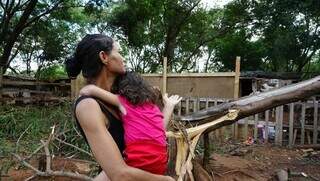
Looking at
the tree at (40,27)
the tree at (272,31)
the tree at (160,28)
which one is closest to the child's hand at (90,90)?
the tree at (272,31)

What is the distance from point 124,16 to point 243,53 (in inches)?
321

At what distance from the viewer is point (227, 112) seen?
4965 mm

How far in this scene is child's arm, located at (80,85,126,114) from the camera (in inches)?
75.0

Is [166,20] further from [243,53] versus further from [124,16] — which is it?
[243,53]

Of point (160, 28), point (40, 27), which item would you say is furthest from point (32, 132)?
point (160, 28)

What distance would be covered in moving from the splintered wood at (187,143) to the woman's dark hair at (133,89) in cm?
159

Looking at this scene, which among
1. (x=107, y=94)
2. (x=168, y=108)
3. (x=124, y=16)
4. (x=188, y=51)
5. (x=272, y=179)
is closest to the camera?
(x=107, y=94)

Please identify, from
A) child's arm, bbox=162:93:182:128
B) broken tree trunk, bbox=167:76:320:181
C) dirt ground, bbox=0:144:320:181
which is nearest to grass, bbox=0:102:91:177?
dirt ground, bbox=0:144:320:181

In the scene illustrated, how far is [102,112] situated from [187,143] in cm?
239

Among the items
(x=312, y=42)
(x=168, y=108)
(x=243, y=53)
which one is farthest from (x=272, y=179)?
(x=243, y=53)

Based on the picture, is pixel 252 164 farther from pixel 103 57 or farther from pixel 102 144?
pixel 102 144

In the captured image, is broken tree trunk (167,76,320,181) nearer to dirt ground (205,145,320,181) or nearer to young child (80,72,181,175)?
dirt ground (205,145,320,181)

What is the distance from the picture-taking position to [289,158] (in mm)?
8664

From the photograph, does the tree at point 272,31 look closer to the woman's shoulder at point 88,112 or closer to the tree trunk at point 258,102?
the tree trunk at point 258,102
